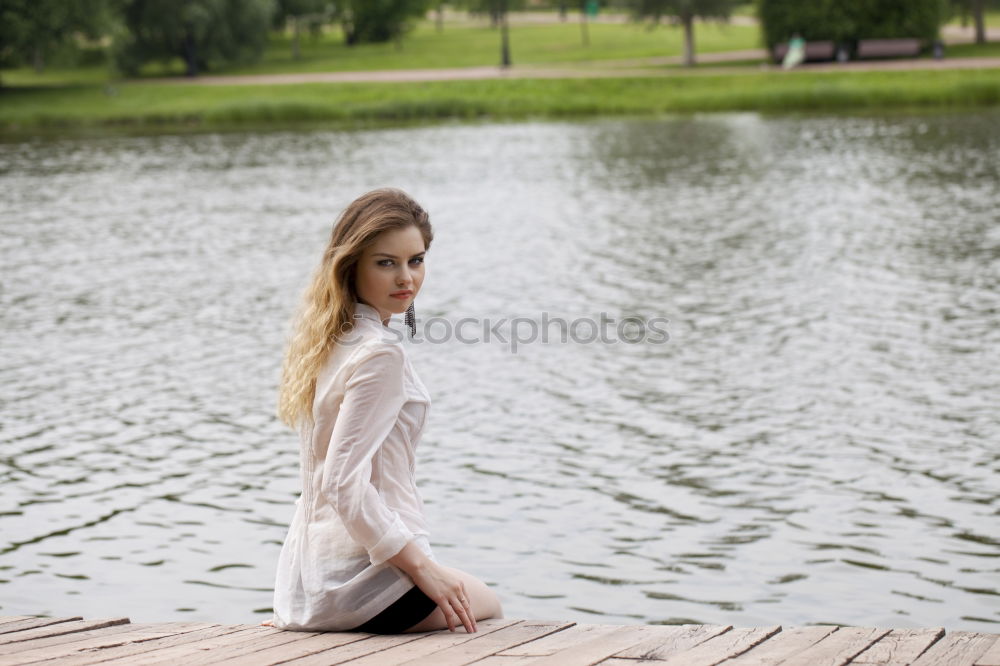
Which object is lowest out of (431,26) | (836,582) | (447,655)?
(836,582)

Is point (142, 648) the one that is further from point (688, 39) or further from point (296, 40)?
point (296, 40)

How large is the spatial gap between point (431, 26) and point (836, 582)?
96711mm

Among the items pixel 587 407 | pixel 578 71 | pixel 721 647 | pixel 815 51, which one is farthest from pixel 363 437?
pixel 815 51

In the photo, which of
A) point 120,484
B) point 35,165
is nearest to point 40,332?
point 120,484

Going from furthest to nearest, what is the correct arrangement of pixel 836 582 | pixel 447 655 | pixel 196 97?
pixel 196 97
pixel 836 582
pixel 447 655

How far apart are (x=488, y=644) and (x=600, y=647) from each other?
0.42m

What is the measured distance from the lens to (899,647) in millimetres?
4793

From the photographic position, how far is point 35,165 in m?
39.1

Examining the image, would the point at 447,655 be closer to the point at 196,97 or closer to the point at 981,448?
the point at 981,448

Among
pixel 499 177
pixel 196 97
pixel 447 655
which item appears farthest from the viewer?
pixel 196 97

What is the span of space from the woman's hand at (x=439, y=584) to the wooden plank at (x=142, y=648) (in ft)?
3.22

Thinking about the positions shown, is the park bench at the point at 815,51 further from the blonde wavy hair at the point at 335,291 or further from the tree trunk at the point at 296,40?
the blonde wavy hair at the point at 335,291

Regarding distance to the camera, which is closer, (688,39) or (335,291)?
(335,291)

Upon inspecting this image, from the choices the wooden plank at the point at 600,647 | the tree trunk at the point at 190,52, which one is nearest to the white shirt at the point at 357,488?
the wooden plank at the point at 600,647
